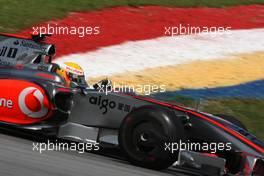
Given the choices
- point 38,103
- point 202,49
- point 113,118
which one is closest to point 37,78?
point 38,103

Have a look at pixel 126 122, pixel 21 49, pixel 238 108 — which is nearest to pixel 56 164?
pixel 126 122

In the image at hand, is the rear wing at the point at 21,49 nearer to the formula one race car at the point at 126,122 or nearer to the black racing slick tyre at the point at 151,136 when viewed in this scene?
the formula one race car at the point at 126,122

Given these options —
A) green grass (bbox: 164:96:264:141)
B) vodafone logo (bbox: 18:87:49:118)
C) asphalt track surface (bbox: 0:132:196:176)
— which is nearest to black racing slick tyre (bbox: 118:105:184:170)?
asphalt track surface (bbox: 0:132:196:176)

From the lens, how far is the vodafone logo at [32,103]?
24.9 feet

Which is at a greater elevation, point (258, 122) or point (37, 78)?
point (37, 78)

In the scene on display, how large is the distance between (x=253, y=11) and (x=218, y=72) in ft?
14.2

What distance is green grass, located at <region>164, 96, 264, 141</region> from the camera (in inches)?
Result: 398

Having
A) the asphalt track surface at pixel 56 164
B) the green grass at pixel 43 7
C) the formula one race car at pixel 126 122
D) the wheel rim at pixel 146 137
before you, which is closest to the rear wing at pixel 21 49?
the formula one race car at pixel 126 122

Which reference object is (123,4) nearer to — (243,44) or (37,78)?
(243,44)

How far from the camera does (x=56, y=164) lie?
6.22 meters

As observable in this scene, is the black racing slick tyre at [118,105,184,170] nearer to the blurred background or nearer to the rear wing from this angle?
the rear wing

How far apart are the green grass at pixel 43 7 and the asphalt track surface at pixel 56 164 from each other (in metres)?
6.58

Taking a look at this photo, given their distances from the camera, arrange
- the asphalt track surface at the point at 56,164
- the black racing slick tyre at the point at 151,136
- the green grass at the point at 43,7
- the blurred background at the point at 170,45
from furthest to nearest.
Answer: the green grass at the point at 43,7, the blurred background at the point at 170,45, the black racing slick tyre at the point at 151,136, the asphalt track surface at the point at 56,164

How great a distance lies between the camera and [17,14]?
1401 cm
